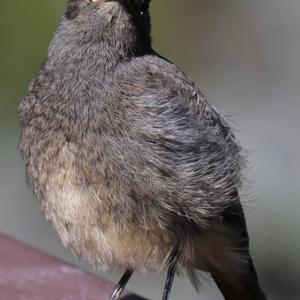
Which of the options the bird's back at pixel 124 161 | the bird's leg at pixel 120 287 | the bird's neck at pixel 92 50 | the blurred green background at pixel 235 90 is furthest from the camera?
the blurred green background at pixel 235 90

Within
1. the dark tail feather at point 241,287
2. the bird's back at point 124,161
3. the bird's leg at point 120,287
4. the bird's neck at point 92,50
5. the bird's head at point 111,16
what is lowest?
the bird's leg at point 120,287

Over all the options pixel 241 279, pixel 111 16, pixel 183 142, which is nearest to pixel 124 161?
pixel 183 142

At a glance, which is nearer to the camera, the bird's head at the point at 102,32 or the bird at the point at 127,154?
the bird at the point at 127,154

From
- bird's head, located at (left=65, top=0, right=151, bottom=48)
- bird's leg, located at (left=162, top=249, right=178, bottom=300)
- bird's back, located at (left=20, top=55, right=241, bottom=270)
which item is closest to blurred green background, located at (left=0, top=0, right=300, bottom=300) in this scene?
bird's leg, located at (left=162, top=249, right=178, bottom=300)

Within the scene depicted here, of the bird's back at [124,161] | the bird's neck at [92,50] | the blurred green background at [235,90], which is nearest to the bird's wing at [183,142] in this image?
the bird's back at [124,161]

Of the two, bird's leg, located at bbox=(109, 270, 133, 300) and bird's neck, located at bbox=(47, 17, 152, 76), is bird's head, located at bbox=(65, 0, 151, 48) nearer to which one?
bird's neck, located at bbox=(47, 17, 152, 76)

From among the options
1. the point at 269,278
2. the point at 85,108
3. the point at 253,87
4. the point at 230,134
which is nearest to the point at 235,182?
the point at 230,134

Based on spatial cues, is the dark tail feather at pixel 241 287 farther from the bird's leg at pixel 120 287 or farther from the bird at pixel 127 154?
the bird's leg at pixel 120 287

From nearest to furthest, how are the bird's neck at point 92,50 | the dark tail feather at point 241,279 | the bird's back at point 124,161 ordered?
the bird's back at point 124,161, the bird's neck at point 92,50, the dark tail feather at point 241,279
